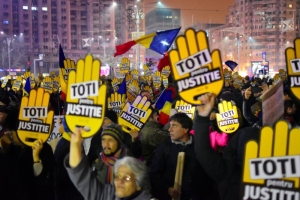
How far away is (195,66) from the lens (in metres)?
3.70

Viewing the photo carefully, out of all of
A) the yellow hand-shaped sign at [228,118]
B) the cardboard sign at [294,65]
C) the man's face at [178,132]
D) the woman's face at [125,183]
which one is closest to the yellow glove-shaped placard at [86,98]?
the woman's face at [125,183]

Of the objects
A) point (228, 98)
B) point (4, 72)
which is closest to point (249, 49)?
point (4, 72)

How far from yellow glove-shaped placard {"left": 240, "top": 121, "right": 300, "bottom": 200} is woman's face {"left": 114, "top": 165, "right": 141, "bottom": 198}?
84 centimetres

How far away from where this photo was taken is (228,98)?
27.8 feet

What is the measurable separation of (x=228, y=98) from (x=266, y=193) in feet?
18.8

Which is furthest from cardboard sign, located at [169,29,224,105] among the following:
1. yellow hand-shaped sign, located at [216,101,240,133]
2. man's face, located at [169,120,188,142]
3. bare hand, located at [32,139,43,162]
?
yellow hand-shaped sign, located at [216,101,240,133]

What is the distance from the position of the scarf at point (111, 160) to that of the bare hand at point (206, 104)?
1109 millimetres

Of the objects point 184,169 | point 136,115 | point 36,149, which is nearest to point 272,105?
point 184,169

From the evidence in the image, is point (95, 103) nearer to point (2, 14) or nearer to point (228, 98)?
point (228, 98)

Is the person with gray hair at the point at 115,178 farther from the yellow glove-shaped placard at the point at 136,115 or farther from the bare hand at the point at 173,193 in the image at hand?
the yellow glove-shaped placard at the point at 136,115

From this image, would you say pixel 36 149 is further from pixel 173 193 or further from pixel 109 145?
pixel 173 193

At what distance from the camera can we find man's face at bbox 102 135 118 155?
421cm

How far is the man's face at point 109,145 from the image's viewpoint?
4.21 metres

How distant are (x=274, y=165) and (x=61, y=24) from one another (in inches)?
3981
